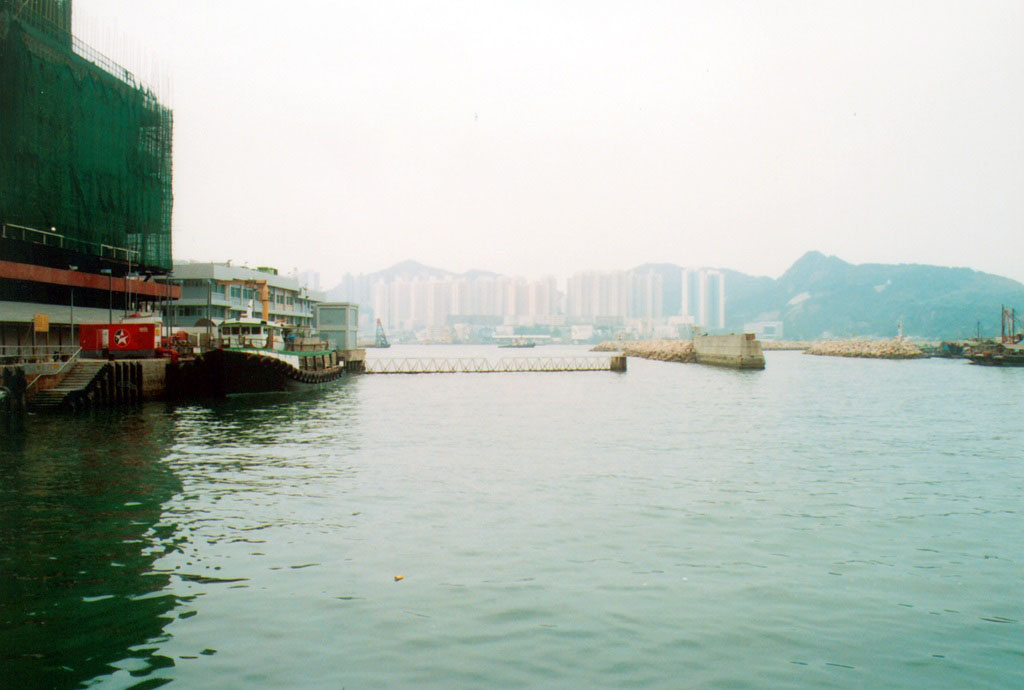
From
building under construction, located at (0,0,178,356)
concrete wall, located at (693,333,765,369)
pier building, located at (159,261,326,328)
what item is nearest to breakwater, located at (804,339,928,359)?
concrete wall, located at (693,333,765,369)

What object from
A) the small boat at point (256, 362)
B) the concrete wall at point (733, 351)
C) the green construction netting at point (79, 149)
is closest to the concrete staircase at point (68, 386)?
the small boat at point (256, 362)

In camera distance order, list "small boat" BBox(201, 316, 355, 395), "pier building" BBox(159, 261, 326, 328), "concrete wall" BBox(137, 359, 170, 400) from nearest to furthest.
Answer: "concrete wall" BBox(137, 359, 170, 400) → "small boat" BBox(201, 316, 355, 395) → "pier building" BBox(159, 261, 326, 328)

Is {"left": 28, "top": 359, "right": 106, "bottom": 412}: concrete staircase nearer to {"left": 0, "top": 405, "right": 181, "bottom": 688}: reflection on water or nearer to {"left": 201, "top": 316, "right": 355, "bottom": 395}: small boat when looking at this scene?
{"left": 201, "top": 316, "right": 355, "bottom": 395}: small boat

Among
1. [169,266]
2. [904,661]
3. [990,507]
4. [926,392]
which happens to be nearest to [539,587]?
[904,661]

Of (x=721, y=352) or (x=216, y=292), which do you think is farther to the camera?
(x=721, y=352)

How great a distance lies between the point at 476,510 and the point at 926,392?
5311cm

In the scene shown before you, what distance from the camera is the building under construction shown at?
165 feet

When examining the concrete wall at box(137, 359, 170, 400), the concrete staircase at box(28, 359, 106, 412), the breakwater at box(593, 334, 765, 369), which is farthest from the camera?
the breakwater at box(593, 334, 765, 369)

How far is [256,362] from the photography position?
166 ft

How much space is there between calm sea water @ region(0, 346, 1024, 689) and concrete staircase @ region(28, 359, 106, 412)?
9.41 metres

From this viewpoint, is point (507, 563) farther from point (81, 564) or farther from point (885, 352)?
point (885, 352)

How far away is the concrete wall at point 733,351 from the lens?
326 ft

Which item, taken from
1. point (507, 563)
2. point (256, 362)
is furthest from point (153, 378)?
point (507, 563)

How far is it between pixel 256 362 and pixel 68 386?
12.5 meters
